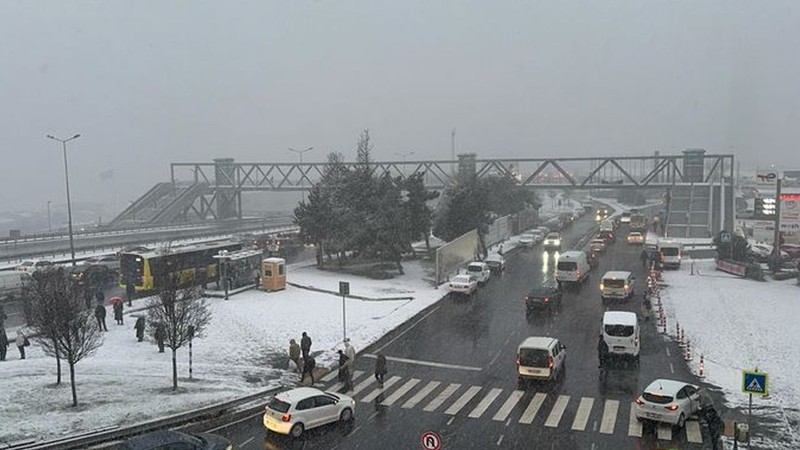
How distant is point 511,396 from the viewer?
22.2 meters

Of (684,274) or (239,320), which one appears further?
(684,274)

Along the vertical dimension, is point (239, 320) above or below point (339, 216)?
below

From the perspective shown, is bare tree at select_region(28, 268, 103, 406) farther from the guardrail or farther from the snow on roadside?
the guardrail

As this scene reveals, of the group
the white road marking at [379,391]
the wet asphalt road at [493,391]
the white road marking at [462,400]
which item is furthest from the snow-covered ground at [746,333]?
the white road marking at [379,391]

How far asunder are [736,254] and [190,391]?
43.1 meters

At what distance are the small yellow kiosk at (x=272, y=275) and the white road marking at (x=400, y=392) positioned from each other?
1805 cm

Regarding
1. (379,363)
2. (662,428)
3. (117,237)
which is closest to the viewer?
(662,428)

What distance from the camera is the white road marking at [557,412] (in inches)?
769

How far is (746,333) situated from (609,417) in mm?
14488

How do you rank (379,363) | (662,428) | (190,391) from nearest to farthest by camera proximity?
(662,428), (190,391), (379,363)

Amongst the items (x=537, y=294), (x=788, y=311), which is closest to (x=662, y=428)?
(x=537, y=294)

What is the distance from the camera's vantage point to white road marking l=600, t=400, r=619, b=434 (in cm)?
1905

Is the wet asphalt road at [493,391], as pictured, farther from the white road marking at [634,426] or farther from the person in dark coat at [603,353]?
the person in dark coat at [603,353]

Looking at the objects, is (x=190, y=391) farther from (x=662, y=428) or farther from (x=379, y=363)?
(x=662, y=428)
